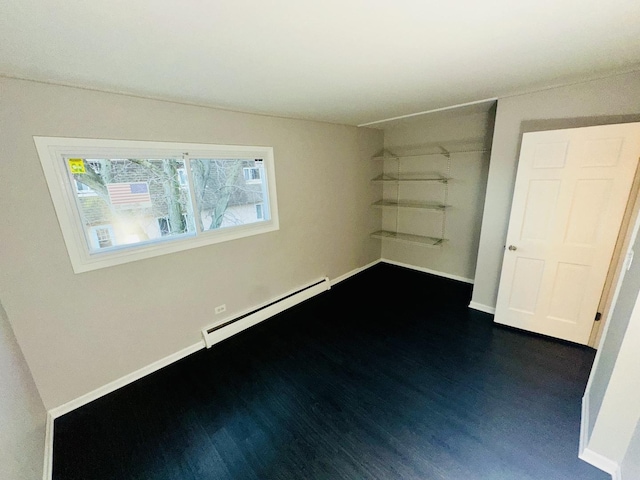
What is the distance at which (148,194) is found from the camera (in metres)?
2.10

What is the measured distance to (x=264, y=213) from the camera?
292cm

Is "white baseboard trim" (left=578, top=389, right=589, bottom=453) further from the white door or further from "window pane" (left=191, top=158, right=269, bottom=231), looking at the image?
"window pane" (left=191, top=158, right=269, bottom=231)

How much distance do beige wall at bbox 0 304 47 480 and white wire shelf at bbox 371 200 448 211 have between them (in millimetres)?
4084

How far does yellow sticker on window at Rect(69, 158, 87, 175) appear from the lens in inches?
68.2

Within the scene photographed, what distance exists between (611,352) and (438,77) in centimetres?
205

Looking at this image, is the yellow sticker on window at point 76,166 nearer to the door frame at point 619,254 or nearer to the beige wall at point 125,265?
the beige wall at point 125,265

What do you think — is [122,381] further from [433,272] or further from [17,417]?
[433,272]

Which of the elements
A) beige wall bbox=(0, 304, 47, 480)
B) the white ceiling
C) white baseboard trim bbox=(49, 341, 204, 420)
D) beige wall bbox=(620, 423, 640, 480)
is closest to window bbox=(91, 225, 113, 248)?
beige wall bbox=(0, 304, 47, 480)

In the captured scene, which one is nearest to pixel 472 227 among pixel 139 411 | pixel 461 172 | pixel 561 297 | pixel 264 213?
pixel 461 172

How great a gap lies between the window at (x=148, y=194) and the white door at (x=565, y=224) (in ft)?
8.57

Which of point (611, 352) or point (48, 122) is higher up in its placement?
point (48, 122)

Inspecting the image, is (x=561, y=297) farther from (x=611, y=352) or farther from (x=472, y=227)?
(x=472, y=227)

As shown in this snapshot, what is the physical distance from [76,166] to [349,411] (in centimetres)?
262

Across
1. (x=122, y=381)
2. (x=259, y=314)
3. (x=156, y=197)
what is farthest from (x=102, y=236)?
(x=259, y=314)
